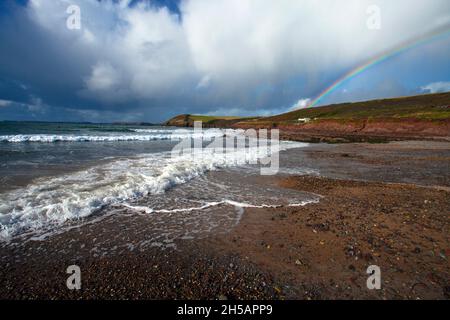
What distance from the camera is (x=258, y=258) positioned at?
4.47m

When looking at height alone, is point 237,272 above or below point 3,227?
below

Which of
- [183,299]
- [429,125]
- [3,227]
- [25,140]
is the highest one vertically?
[429,125]

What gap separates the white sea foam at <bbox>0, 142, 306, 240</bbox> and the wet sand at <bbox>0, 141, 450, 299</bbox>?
101cm

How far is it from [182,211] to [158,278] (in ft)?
10.3

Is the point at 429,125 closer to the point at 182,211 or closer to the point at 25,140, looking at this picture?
the point at 182,211

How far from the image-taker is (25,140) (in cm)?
3105

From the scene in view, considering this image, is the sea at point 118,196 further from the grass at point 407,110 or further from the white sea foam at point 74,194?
the grass at point 407,110

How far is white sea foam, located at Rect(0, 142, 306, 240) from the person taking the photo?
577 cm

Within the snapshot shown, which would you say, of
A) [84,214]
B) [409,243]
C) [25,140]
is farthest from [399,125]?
[25,140]

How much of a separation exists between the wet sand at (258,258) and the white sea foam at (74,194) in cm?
101

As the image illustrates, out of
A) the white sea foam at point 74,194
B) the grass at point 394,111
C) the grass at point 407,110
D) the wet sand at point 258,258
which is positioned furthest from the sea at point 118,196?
the grass at point 407,110

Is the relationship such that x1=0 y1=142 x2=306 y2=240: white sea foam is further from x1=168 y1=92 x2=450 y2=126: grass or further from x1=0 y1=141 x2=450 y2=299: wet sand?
x1=168 y1=92 x2=450 y2=126: grass

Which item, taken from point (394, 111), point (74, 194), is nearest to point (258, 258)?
point (74, 194)

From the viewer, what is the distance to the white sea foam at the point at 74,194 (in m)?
5.77
